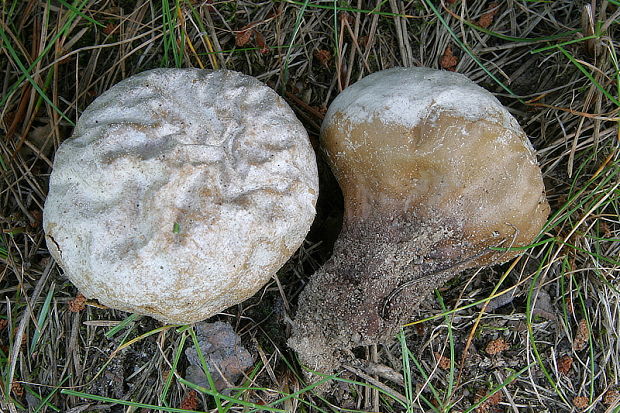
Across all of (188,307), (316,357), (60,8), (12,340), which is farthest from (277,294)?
(60,8)

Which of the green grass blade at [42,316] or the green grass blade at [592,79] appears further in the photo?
the green grass blade at [42,316]

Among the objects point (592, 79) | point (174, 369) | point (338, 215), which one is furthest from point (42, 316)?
point (592, 79)

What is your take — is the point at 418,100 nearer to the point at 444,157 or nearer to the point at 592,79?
the point at 444,157

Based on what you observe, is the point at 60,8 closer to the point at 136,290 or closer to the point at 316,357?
the point at 136,290

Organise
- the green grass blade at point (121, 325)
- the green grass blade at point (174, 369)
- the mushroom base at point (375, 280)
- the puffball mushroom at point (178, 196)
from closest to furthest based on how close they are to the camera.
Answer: the puffball mushroom at point (178, 196), the mushroom base at point (375, 280), the green grass blade at point (174, 369), the green grass blade at point (121, 325)

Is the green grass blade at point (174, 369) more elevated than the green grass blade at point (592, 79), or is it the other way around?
the green grass blade at point (592, 79)

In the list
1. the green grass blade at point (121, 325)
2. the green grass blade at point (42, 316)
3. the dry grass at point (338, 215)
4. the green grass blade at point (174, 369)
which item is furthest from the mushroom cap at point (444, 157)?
the green grass blade at point (42, 316)

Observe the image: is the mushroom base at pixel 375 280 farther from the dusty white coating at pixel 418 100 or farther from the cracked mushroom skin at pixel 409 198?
the dusty white coating at pixel 418 100

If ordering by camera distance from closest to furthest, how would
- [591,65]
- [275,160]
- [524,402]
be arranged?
[275,160]
[591,65]
[524,402]
